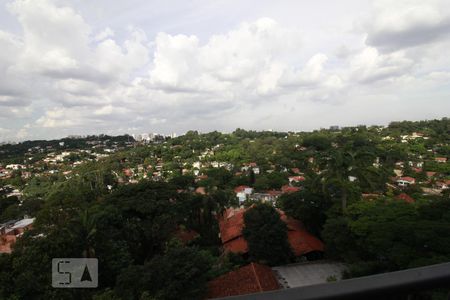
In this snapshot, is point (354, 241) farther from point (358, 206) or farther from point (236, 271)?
point (236, 271)

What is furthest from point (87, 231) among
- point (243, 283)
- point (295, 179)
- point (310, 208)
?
point (295, 179)

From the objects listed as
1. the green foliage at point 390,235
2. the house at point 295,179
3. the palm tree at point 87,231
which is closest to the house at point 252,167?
the house at point 295,179

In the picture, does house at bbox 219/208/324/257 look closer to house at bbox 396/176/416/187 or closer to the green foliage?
the green foliage

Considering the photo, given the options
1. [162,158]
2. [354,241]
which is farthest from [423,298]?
[162,158]

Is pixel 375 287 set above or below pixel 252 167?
above

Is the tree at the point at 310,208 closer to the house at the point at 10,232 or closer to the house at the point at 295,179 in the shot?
the house at the point at 10,232

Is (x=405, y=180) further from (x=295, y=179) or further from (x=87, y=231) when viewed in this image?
(x=87, y=231)

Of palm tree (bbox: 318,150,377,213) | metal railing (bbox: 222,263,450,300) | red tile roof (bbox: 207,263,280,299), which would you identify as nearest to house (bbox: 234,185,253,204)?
palm tree (bbox: 318,150,377,213)
